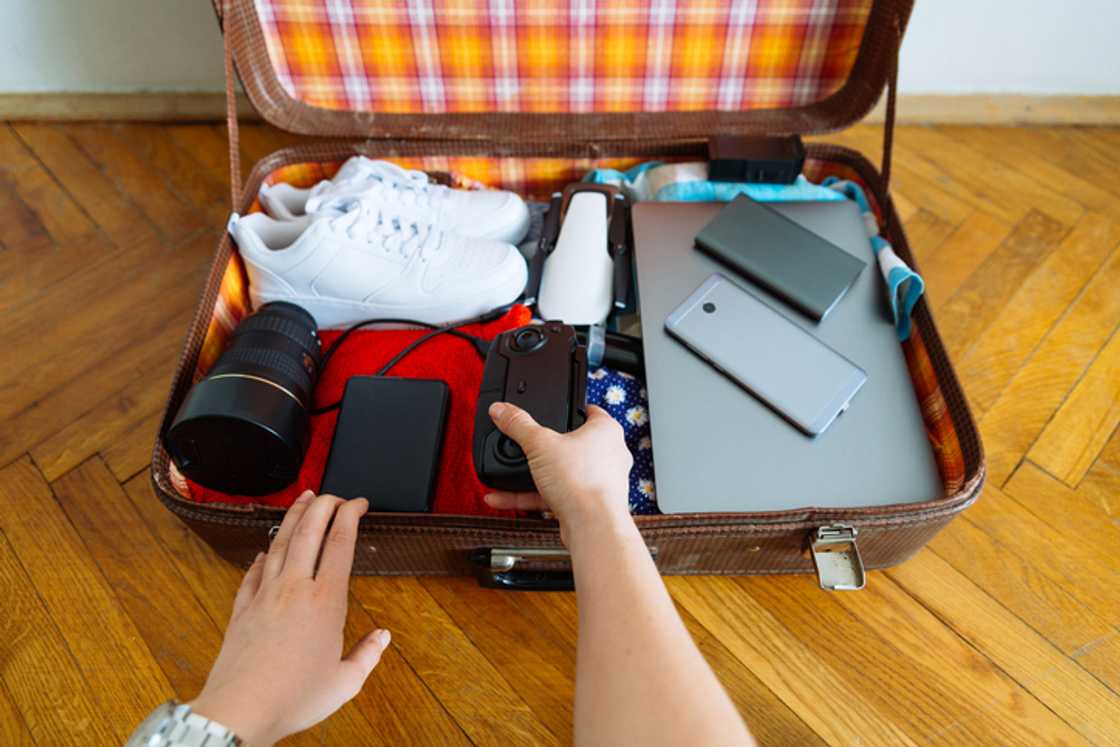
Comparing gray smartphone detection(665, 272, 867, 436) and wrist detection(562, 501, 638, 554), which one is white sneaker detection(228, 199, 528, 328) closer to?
gray smartphone detection(665, 272, 867, 436)

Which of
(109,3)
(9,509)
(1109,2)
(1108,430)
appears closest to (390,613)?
(9,509)

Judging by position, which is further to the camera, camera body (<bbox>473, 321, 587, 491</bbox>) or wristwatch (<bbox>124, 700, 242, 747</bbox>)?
camera body (<bbox>473, 321, 587, 491</bbox>)

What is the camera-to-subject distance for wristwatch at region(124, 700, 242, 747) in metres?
0.45

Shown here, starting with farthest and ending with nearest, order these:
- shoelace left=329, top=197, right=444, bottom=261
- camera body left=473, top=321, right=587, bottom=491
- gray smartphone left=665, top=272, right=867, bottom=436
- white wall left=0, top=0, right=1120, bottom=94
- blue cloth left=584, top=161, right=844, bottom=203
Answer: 1. white wall left=0, top=0, right=1120, bottom=94
2. blue cloth left=584, top=161, right=844, bottom=203
3. shoelace left=329, top=197, right=444, bottom=261
4. gray smartphone left=665, top=272, right=867, bottom=436
5. camera body left=473, top=321, right=587, bottom=491

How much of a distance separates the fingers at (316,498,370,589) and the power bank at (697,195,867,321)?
0.54 metres

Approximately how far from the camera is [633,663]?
0.46 metres

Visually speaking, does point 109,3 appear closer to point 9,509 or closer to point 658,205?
point 9,509

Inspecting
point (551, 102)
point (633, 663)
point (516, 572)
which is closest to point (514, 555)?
point (516, 572)

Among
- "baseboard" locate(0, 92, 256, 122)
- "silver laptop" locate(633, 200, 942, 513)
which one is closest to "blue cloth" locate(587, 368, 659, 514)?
"silver laptop" locate(633, 200, 942, 513)

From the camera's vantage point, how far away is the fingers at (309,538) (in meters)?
0.58

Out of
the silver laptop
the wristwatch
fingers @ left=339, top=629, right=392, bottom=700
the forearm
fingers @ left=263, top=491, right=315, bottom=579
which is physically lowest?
the silver laptop

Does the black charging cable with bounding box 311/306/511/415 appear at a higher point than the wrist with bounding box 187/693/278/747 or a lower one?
lower

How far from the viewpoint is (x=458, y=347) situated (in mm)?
879

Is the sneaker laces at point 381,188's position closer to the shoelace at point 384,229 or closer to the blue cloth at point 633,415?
the shoelace at point 384,229
